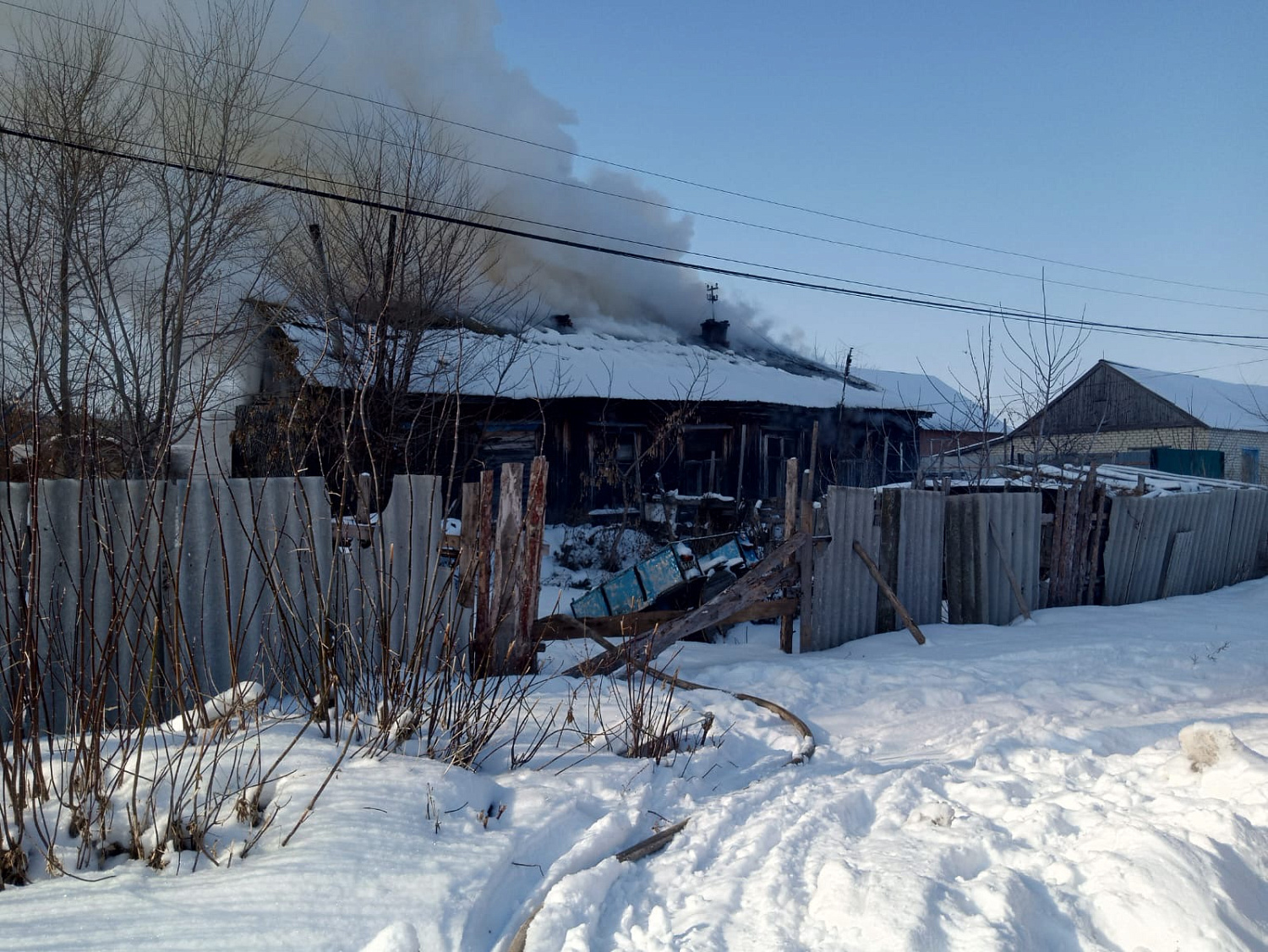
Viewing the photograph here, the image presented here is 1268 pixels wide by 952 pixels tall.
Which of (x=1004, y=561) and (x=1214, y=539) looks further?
(x=1214, y=539)

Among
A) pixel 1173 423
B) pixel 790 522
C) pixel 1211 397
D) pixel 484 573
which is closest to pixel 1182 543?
pixel 790 522

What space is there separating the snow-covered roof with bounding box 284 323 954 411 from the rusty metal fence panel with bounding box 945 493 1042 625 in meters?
7.81

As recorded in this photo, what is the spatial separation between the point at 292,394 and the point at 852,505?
920cm

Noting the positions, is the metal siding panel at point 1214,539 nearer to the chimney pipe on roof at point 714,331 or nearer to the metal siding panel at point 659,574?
the metal siding panel at point 659,574

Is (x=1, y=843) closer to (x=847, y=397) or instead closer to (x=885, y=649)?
(x=885, y=649)

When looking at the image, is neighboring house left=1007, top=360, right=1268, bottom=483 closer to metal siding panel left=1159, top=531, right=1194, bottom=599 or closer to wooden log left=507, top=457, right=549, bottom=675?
metal siding panel left=1159, top=531, right=1194, bottom=599

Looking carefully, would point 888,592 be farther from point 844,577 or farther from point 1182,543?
point 1182,543

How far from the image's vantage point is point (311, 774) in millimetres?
2910

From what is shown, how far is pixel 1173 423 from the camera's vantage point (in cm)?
3067

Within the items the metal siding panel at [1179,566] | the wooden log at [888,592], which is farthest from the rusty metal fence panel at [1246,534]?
the wooden log at [888,592]

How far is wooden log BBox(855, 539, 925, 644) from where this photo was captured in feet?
22.4

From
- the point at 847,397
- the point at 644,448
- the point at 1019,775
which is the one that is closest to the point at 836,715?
the point at 1019,775

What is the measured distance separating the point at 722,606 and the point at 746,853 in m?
3.41

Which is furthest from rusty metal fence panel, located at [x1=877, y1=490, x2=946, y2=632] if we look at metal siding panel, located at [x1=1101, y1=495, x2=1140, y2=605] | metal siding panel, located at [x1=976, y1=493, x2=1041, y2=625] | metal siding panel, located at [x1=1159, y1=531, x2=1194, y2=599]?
metal siding panel, located at [x1=1159, y1=531, x2=1194, y2=599]
